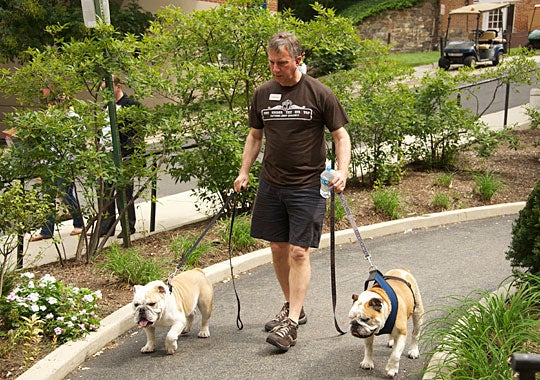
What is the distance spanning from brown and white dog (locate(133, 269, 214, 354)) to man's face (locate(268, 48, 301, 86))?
1685 millimetres

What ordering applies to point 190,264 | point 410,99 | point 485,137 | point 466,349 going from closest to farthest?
point 466,349 → point 190,264 → point 410,99 → point 485,137

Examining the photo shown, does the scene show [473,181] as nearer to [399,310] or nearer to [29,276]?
[399,310]

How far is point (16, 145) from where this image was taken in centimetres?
739

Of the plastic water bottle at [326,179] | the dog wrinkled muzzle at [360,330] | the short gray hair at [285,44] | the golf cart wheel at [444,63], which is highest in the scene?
the short gray hair at [285,44]

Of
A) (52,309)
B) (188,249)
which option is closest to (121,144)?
(188,249)

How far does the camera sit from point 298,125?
5.30 metres

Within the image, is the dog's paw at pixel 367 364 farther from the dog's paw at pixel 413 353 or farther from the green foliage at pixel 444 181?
the green foliage at pixel 444 181

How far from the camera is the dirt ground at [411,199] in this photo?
21.1 feet

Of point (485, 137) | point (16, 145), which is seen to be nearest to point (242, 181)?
point (16, 145)

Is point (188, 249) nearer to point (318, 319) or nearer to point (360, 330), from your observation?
point (318, 319)

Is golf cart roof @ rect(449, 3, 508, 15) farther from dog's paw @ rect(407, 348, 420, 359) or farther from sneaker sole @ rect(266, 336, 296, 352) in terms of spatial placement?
sneaker sole @ rect(266, 336, 296, 352)

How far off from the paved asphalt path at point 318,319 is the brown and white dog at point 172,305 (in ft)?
0.41

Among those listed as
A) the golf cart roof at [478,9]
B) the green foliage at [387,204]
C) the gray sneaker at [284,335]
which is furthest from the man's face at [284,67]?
the golf cart roof at [478,9]

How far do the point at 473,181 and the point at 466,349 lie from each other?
6.77 meters
